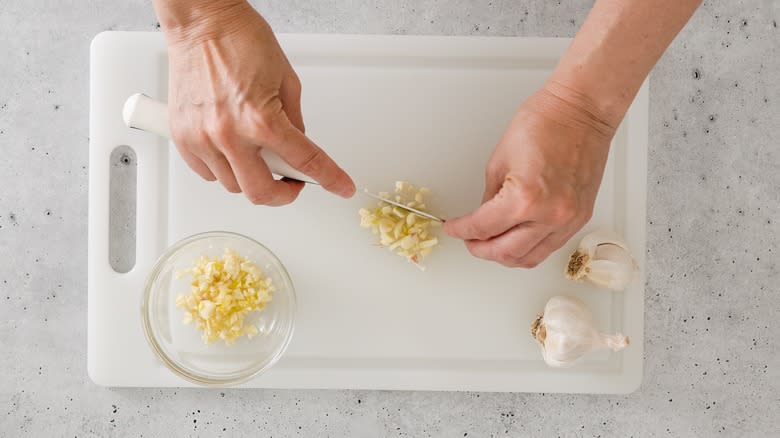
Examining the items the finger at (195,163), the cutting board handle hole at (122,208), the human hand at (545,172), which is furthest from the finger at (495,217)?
the cutting board handle hole at (122,208)

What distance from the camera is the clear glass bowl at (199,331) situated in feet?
3.98

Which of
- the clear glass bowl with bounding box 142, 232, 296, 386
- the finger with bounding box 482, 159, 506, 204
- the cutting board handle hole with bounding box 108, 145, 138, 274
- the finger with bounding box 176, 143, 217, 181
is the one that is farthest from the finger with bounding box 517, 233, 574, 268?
the cutting board handle hole with bounding box 108, 145, 138, 274

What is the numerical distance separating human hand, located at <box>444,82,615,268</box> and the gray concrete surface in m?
0.33

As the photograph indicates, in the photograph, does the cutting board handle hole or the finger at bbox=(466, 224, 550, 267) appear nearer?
the finger at bbox=(466, 224, 550, 267)

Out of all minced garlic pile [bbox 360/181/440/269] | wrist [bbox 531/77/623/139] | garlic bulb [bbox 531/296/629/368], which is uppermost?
wrist [bbox 531/77/623/139]

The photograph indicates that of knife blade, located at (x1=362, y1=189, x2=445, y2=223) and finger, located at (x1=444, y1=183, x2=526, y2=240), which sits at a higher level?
finger, located at (x1=444, y1=183, x2=526, y2=240)

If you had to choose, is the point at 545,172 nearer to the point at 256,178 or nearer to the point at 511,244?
the point at 511,244

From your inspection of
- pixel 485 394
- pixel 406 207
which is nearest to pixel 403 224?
pixel 406 207

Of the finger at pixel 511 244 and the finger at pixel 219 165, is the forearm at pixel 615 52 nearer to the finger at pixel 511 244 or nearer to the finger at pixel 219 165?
the finger at pixel 511 244

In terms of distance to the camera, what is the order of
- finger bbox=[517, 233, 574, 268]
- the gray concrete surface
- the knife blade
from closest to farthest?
finger bbox=[517, 233, 574, 268]
the knife blade
the gray concrete surface

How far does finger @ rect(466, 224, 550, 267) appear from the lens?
1.02m

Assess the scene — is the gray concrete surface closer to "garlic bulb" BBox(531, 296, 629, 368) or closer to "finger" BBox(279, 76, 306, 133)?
"garlic bulb" BBox(531, 296, 629, 368)

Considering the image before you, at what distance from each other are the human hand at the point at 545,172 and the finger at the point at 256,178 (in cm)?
30

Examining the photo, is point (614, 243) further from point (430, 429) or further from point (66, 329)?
point (66, 329)
